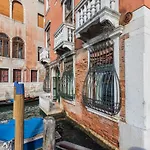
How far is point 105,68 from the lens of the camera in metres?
3.69

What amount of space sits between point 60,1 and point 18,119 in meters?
6.20

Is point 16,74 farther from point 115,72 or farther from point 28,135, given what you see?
point 115,72

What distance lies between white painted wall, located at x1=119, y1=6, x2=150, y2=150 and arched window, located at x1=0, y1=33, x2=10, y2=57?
37.2ft

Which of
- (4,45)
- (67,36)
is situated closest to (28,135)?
(67,36)

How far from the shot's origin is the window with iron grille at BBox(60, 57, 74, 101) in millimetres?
5946

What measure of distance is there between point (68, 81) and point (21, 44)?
9082mm

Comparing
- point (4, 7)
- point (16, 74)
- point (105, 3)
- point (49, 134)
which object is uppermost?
point (4, 7)

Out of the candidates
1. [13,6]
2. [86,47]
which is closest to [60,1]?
[86,47]

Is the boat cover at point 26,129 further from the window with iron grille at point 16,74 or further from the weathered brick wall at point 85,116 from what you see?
the window with iron grille at point 16,74

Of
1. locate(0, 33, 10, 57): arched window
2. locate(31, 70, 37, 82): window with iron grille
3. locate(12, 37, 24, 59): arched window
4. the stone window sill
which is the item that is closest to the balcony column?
the stone window sill

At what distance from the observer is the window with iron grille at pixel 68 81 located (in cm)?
595

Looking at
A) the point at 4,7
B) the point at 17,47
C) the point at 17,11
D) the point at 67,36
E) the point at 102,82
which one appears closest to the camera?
the point at 102,82

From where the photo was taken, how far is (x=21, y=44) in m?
13.9

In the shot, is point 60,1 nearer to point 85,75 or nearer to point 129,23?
point 85,75
